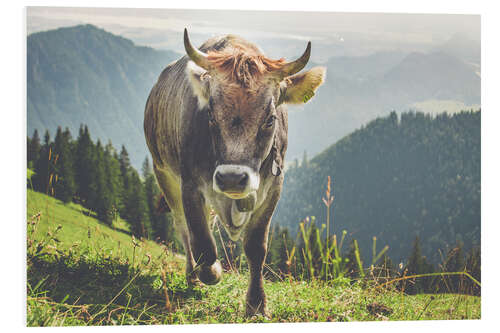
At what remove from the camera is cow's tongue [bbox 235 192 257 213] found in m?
4.46

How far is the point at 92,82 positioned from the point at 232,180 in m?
→ 4.08

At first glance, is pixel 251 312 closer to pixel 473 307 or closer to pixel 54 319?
pixel 54 319

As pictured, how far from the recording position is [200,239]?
464 cm

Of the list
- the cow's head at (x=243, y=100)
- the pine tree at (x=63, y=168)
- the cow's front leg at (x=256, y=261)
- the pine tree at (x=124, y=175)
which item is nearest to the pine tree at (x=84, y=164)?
the pine tree at (x=63, y=168)

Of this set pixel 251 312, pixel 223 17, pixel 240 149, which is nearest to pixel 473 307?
pixel 251 312

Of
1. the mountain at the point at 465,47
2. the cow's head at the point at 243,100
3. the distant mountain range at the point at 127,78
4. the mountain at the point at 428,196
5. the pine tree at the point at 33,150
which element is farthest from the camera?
the mountain at the point at 428,196

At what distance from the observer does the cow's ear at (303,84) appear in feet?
14.7

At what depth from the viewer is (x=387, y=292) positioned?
5.57 metres

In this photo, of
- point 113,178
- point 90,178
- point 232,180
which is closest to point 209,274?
point 232,180

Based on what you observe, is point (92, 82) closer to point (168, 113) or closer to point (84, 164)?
point (84, 164)

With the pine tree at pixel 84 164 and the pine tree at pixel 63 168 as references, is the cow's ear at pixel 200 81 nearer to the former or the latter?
the pine tree at pixel 63 168

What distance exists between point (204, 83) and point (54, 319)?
2316 millimetres

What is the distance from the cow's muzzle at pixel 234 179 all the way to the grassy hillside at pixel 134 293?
117 centimetres

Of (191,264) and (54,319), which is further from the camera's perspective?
(191,264)
